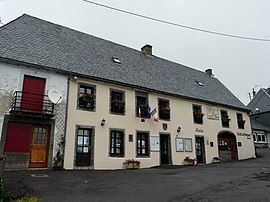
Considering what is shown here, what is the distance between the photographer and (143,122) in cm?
1666

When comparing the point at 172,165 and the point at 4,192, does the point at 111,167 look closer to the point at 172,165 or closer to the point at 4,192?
the point at 172,165

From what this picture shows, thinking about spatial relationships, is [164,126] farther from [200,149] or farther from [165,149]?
[200,149]

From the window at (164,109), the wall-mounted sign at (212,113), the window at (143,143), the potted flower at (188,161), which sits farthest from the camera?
the wall-mounted sign at (212,113)

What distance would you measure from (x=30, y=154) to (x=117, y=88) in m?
6.26

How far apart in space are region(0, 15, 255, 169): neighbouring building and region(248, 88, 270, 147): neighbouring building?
9285 millimetres

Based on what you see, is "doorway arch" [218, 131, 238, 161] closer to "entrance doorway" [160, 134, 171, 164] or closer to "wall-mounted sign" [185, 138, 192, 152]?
"wall-mounted sign" [185, 138, 192, 152]

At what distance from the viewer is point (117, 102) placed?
15.7 metres

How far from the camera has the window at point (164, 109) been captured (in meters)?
17.8

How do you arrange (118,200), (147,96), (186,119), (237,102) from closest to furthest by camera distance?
(118,200) → (147,96) → (186,119) → (237,102)

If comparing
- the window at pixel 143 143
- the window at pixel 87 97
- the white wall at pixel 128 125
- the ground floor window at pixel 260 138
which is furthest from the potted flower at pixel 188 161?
the ground floor window at pixel 260 138

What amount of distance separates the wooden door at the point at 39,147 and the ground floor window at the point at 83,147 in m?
1.64

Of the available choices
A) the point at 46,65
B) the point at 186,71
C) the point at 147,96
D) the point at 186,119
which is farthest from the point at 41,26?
the point at 186,71

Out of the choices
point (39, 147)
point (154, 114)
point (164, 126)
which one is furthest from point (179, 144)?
point (39, 147)

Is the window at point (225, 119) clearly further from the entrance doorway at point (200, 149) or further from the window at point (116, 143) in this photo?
the window at point (116, 143)
